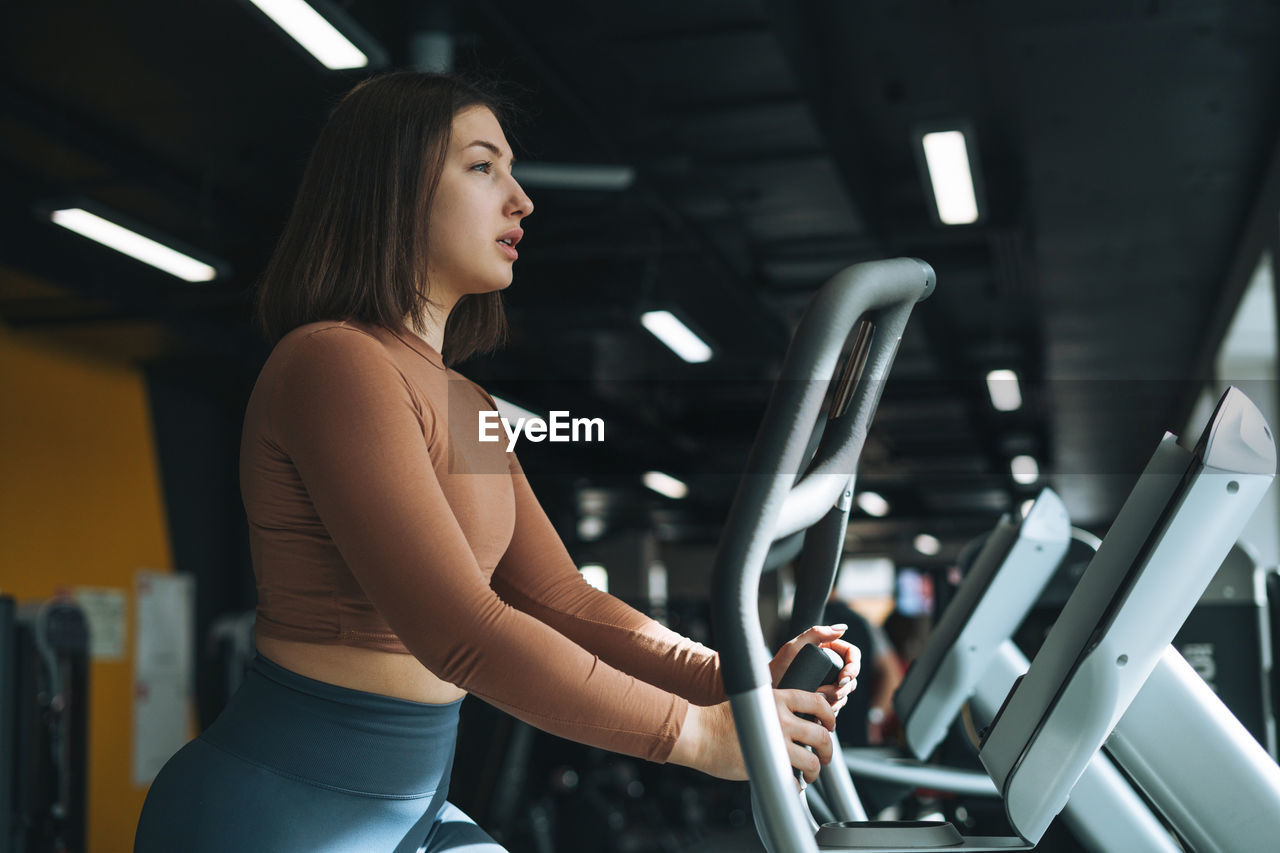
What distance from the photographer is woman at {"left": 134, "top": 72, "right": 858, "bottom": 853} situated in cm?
84

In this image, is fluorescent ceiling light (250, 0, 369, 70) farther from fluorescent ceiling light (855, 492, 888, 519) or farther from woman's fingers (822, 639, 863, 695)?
fluorescent ceiling light (855, 492, 888, 519)

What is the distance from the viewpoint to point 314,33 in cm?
336

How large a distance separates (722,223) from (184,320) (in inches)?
132

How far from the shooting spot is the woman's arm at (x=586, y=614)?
41.4 inches

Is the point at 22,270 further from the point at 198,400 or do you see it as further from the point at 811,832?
the point at 811,832

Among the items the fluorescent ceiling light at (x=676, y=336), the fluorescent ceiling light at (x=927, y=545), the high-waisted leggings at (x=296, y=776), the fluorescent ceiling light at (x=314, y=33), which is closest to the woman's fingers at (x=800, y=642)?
the high-waisted leggings at (x=296, y=776)

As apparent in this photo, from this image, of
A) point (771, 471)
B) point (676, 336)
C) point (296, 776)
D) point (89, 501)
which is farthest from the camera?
point (89, 501)

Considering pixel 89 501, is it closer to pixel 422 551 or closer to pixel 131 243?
pixel 131 243

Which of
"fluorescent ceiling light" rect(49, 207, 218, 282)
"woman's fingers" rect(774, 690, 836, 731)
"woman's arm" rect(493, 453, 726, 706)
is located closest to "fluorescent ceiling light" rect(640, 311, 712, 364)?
"fluorescent ceiling light" rect(49, 207, 218, 282)

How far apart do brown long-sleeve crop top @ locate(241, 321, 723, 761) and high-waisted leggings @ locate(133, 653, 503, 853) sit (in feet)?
0.17

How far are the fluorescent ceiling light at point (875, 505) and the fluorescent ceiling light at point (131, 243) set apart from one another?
11.6 meters

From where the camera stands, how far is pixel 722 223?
23.2ft

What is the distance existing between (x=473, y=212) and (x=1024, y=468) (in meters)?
14.6

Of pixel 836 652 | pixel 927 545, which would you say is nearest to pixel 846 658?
pixel 836 652
